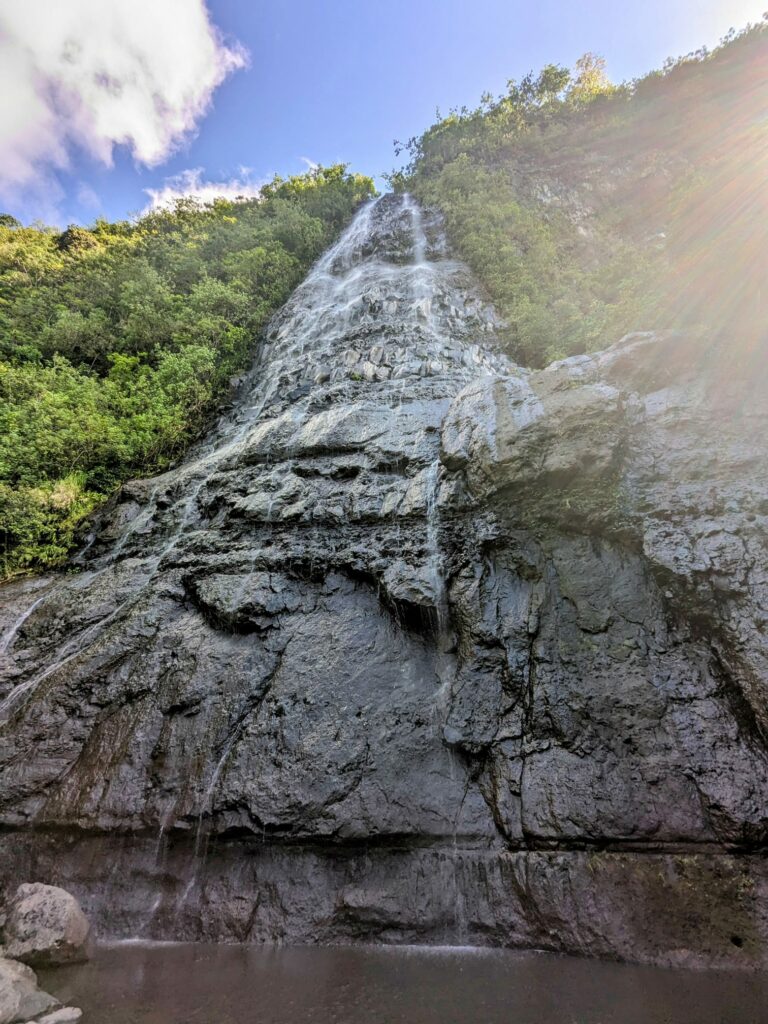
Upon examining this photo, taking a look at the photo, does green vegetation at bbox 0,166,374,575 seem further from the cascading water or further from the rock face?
the rock face

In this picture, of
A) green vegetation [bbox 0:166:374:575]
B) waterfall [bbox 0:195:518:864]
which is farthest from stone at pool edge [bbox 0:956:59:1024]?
green vegetation [bbox 0:166:374:575]

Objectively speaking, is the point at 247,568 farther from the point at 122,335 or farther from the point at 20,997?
the point at 122,335

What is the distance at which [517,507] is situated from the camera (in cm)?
626

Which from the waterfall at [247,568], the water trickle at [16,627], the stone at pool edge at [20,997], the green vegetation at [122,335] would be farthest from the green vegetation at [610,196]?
the water trickle at [16,627]

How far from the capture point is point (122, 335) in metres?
14.5

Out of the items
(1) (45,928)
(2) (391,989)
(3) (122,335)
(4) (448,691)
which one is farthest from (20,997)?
(3) (122,335)

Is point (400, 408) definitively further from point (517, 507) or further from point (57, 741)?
point (57, 741)

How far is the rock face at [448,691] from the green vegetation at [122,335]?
279 centimetres

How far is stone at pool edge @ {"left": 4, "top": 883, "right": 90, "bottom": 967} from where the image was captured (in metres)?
3.89

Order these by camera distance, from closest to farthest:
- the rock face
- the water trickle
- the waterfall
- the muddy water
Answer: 1. the muddy water
2. the rock face
3. the waterfall
4. the water trickle

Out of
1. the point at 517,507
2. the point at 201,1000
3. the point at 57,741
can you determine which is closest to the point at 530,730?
the point at 517,507

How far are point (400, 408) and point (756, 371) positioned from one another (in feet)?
18.4

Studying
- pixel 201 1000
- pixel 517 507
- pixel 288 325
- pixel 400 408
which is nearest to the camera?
pixel 201 1000

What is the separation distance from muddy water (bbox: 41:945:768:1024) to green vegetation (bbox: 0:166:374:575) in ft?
21.8
